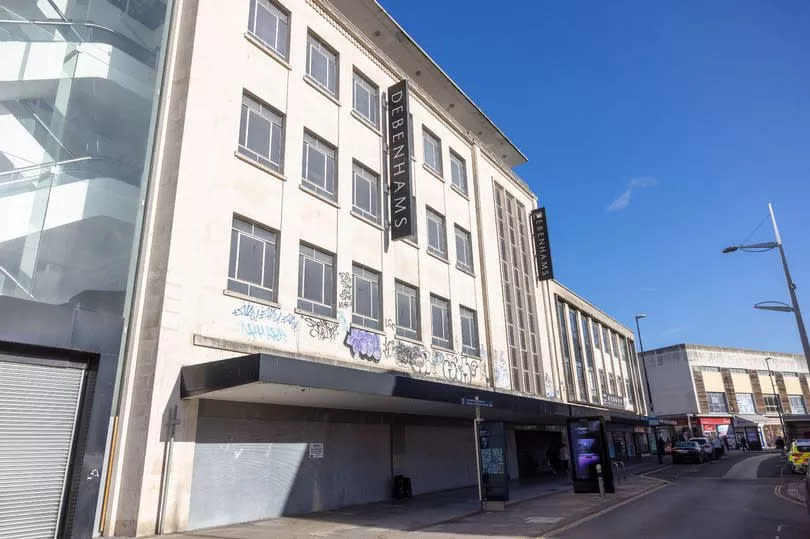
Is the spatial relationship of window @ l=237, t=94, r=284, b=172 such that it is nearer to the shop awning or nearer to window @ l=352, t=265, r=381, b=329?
window @ l=352, t=265, r=381, b=329

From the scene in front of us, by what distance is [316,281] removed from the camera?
56.9 feet

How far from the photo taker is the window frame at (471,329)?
2508 centimetres

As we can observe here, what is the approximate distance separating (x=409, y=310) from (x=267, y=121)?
923cm

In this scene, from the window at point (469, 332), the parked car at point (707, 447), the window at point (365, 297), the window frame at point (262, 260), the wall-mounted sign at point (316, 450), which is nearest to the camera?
the window frame at point (262, 260)

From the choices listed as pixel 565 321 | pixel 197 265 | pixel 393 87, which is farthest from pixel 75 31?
pixel 565 321

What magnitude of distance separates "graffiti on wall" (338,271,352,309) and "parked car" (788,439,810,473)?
2459 cm

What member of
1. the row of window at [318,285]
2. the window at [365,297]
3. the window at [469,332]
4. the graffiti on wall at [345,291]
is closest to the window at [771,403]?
the window at [469,332]

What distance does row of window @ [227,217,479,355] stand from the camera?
49.3 ft

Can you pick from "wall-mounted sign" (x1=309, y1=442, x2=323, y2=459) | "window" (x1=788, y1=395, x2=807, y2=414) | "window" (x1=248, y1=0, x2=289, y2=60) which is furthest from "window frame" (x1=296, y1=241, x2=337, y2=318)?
"window" (x1=788, y1=395, x2=807, y2=414)

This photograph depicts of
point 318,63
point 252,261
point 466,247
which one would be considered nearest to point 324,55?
point 318,63

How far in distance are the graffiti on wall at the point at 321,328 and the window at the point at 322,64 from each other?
29.7 feet

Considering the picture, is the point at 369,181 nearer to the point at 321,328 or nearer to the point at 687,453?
the point at 321,328

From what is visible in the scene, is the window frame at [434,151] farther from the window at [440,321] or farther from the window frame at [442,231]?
the window at [440,321]

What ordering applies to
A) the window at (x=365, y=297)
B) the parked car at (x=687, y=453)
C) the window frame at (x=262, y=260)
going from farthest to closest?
the parked car at (x=687, y=453), the window at (x=365, y=297), the window frame at (x=262, y=260)
